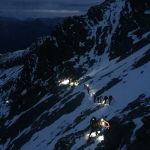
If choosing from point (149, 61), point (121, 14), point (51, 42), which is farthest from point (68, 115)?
point (51, 42)

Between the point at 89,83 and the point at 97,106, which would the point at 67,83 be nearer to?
the point at 89,83

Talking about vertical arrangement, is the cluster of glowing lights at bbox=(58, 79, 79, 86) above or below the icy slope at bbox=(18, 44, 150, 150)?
below

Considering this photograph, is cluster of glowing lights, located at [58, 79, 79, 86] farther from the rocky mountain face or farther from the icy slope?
the icy slope

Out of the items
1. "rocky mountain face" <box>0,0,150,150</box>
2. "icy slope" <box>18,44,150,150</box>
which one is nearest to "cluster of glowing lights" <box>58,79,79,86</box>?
"rocky mountain face" <box>0,0,150,150</box>

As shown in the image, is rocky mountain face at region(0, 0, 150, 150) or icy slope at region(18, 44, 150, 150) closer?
rocky mountain face at region(0, 0, 150, 150)

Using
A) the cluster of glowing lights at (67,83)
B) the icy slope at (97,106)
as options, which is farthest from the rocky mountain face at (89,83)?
the cluster of glowing lights at (67,83)

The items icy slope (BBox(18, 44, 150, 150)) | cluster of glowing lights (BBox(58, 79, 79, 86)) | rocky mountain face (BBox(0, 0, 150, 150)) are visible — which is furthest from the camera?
cluster of glowing lights (BBox(58, 79, 79, 86))

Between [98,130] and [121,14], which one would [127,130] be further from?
[121,14]

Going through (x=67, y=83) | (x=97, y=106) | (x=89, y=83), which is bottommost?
(x=67, y=83)

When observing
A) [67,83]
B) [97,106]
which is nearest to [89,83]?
[67,83]
